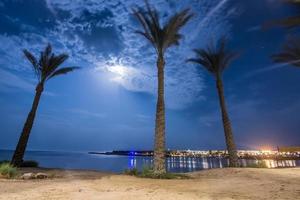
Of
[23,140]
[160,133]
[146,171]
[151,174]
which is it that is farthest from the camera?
[23,140]

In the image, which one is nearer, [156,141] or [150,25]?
[156,141]

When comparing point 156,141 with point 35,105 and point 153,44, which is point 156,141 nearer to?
point 153,44

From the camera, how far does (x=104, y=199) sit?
7.13 metres

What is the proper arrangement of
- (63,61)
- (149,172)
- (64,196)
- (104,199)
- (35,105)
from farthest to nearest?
(63,61) < (35,105) < (149,172) < (64,196) < (104,199)

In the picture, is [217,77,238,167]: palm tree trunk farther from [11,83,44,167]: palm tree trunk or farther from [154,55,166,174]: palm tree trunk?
[11,83,44,167]: palm tree trunk

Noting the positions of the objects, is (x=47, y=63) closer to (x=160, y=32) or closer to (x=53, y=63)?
(x=53, y=63)

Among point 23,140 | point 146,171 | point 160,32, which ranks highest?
point 160,32

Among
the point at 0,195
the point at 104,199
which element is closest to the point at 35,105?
the point at 0,195

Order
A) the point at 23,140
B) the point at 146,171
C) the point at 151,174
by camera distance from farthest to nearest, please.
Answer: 1. the point at 23,140
2. the point at 146,171
3. the point at 151,174

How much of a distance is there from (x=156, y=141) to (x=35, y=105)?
1222cm

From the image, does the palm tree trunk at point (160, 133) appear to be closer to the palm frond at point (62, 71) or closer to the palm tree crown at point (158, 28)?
the palm tree crown at point (158, 28)

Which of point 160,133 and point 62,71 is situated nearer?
point 160,133

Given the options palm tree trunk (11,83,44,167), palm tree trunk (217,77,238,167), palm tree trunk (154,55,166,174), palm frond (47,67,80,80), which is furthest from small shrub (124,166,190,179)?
palm frond (47,67,80,80)

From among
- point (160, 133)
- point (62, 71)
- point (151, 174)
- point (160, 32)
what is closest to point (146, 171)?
point (151, 174)
